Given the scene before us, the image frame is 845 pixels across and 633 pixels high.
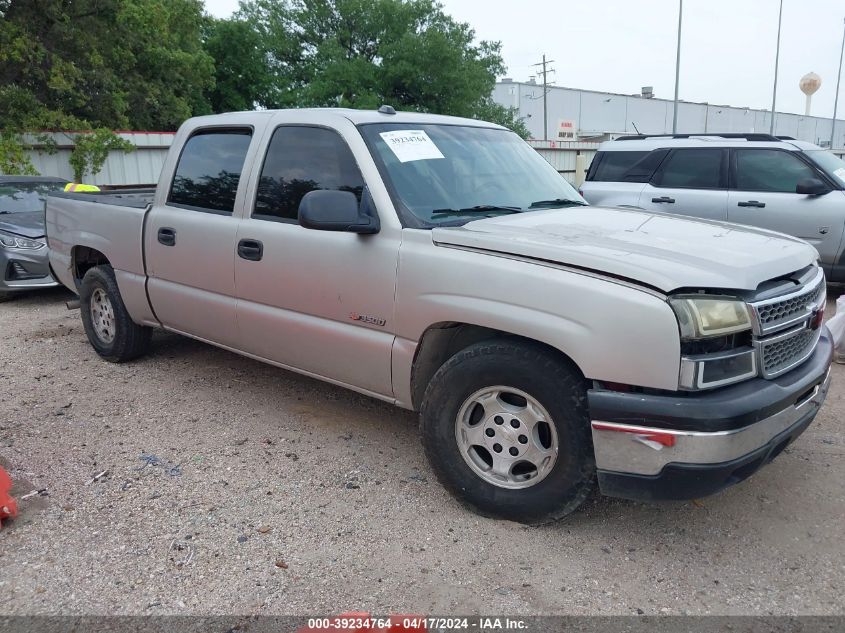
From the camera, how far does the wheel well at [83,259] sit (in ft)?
18.3

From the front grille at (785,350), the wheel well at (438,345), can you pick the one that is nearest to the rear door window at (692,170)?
the front grille at (785,350)

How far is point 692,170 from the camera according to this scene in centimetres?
861

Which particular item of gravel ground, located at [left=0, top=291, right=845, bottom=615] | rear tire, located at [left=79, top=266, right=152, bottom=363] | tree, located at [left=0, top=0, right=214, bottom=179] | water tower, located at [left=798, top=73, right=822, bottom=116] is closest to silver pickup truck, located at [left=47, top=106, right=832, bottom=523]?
gravel ground, located at [left=0, top=291, right=845, bottom=615]

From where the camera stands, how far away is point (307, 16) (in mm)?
36250

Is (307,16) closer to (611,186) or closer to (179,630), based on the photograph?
(611,186)

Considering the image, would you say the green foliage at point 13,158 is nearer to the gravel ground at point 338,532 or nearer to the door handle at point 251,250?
the gravel ground at point 338,532

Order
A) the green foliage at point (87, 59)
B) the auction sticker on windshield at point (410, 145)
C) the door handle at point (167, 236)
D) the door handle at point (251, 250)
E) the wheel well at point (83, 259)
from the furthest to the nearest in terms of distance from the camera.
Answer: the green foliage at point (87, 59) < the wheel well at point (83, 259) < the door handle at point (167, 236) < the door handle at point (251, 250) < the auction sticker on windshield at point (410, 145)

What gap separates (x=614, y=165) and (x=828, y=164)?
253 centimetres

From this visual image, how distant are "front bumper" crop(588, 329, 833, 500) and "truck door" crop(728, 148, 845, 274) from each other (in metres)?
5.88

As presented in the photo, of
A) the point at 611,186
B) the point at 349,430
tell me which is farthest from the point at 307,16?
the point at 349,430

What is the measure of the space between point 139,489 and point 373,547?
1.36m

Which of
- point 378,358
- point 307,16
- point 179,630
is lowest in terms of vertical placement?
point 179,630

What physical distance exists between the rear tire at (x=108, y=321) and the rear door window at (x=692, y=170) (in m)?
6.55

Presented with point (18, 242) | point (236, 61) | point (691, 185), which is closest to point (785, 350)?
point (691, 185)
